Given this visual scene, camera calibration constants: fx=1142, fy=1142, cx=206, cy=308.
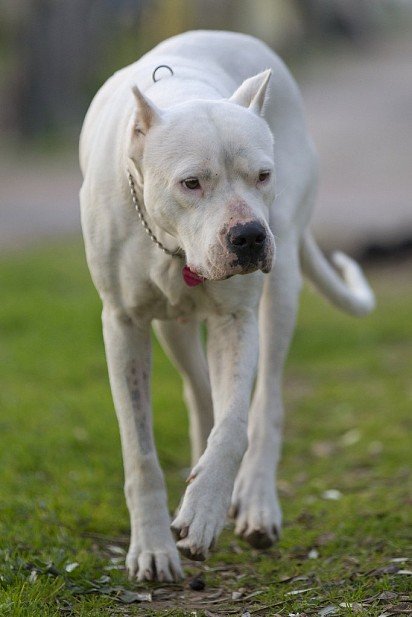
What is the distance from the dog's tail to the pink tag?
63.4 inches

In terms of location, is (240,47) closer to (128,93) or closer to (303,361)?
(128,93)

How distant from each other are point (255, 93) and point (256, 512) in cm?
189

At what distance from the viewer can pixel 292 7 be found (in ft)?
108

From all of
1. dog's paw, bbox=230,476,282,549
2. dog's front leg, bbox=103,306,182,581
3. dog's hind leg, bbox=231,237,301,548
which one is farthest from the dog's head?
dog's paw, bbox=230,476,282,549

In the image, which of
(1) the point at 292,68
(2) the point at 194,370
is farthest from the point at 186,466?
(1) the point at 292,68

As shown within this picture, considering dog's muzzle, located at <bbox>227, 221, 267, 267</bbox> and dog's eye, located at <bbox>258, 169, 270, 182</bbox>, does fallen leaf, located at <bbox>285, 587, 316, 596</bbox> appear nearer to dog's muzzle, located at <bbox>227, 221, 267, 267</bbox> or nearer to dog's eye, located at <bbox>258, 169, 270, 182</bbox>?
dog's muzzle, located at <bbox>227, 221, 267, 267</bbox>

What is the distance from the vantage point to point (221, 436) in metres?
4.34

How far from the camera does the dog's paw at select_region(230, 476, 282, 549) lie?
5.08 meters

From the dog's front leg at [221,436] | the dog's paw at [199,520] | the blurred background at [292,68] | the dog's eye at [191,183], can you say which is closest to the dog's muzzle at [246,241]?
the dog's eye at [191,183]

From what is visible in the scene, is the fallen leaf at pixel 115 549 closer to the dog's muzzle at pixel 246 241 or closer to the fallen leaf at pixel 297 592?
the fallen leaf at pixel 297 592

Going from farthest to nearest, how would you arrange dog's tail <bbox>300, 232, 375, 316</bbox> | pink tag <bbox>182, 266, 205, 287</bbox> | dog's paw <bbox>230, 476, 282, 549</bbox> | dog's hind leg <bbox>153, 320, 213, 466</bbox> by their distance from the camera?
dog's tail <bbox>300, 232, 375, 316</bbox>, dog's hind leg <bbox>153, 320, 213, 466</bbox>, dog's paw <bbox>230, 476, 282, 549</bbox>, pink tag <bbox>182, 266, 205, 287</bbox>

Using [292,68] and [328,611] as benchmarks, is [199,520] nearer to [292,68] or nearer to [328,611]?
[328,611]

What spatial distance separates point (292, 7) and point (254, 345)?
2984 cm

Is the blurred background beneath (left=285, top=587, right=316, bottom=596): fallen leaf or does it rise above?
beneath
